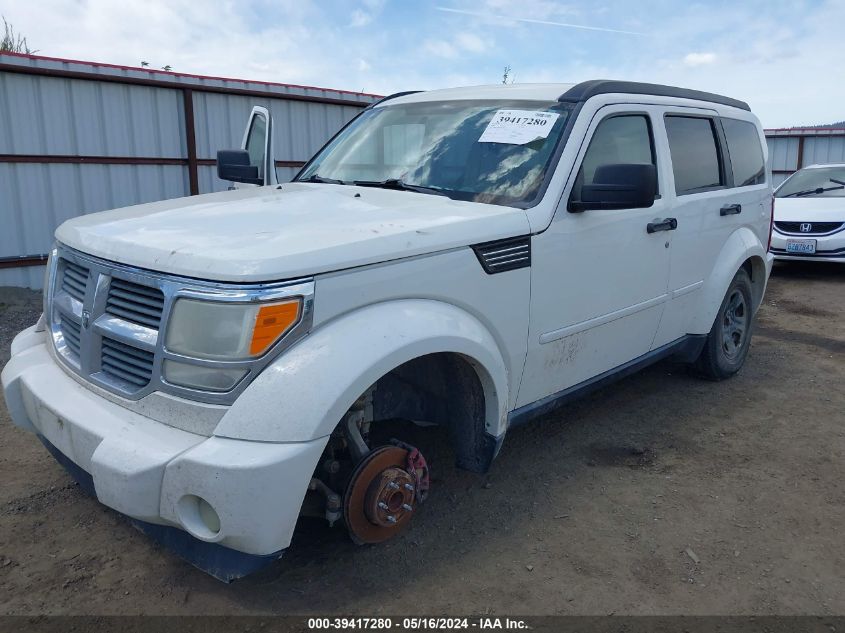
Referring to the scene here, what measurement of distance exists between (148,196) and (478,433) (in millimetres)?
7628

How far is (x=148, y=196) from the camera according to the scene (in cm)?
940

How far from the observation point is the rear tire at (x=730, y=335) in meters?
5.00

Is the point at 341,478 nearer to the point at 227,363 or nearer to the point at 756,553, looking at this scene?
the point at 227,363

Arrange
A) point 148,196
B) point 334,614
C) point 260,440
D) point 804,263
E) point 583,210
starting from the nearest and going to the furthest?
point 260,440 < point 334,614 < point 583,210 < point 148,196 < point 804,263

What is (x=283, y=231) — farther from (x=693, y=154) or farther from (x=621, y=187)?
(x=693, y=154)

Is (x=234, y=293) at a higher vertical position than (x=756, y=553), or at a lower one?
higher

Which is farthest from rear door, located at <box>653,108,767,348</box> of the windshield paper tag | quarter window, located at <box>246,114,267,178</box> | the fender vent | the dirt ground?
quarter window, located at <box>246,114,267,178</box>

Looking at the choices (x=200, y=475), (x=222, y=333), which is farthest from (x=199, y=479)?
(x=222, y=333)

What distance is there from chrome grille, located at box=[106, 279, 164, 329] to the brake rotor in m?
0.93

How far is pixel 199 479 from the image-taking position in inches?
Answer: 87.9

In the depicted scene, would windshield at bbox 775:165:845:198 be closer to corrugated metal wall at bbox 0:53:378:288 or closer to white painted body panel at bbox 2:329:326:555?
corrugated metal wall at bbox 0:53:378:288

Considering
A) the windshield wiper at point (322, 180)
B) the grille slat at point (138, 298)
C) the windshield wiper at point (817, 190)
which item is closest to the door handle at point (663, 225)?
the windshield wiper at point (322, 180)

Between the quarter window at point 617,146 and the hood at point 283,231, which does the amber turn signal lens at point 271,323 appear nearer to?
the hood at point 283,231

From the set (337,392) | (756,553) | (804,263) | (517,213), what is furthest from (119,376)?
(804,263)
